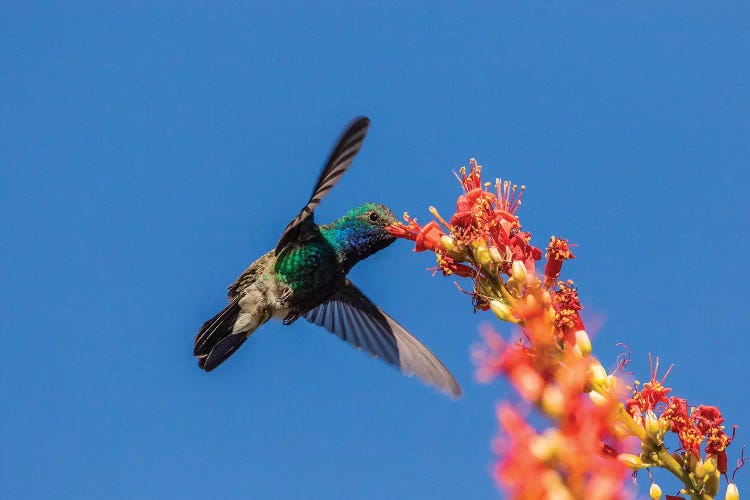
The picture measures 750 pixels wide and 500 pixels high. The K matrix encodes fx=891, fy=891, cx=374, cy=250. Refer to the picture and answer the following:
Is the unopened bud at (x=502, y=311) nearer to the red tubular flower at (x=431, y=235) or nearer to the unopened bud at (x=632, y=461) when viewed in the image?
the red tubular flower at (x=431, y=235)

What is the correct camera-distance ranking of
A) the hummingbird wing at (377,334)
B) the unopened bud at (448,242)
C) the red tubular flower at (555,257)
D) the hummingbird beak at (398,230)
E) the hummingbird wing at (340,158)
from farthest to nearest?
the hummingbird wing at (377,334), the hummingbird wing at (340,158), the hummingbird beak at (398,230), the unopened bud at (448,242), the red tubular flower at (555,257)

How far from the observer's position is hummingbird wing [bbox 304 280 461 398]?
292 inches

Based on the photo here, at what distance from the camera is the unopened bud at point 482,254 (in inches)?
190

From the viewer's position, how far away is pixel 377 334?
824 centimetres

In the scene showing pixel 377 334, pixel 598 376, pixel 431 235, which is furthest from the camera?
pixel 377 334

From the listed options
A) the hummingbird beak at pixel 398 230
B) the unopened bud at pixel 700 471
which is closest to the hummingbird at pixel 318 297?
the hummingbird beak at pixel 398 230

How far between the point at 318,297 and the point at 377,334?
645 millimetres

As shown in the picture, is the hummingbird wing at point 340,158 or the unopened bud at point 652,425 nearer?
the unopened bud at point 652,425

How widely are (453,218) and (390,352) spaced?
3.21m

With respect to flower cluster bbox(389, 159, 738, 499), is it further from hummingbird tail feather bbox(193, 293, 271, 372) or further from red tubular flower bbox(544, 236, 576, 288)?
hummingbird tail feather bbox(193, 293, 271, 372)

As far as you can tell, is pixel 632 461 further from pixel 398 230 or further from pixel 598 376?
pixel 398 230

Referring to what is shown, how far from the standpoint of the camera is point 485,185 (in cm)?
531


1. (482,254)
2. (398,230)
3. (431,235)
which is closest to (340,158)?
(398,230)

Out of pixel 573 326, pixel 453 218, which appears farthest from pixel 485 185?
pixel 573 326
